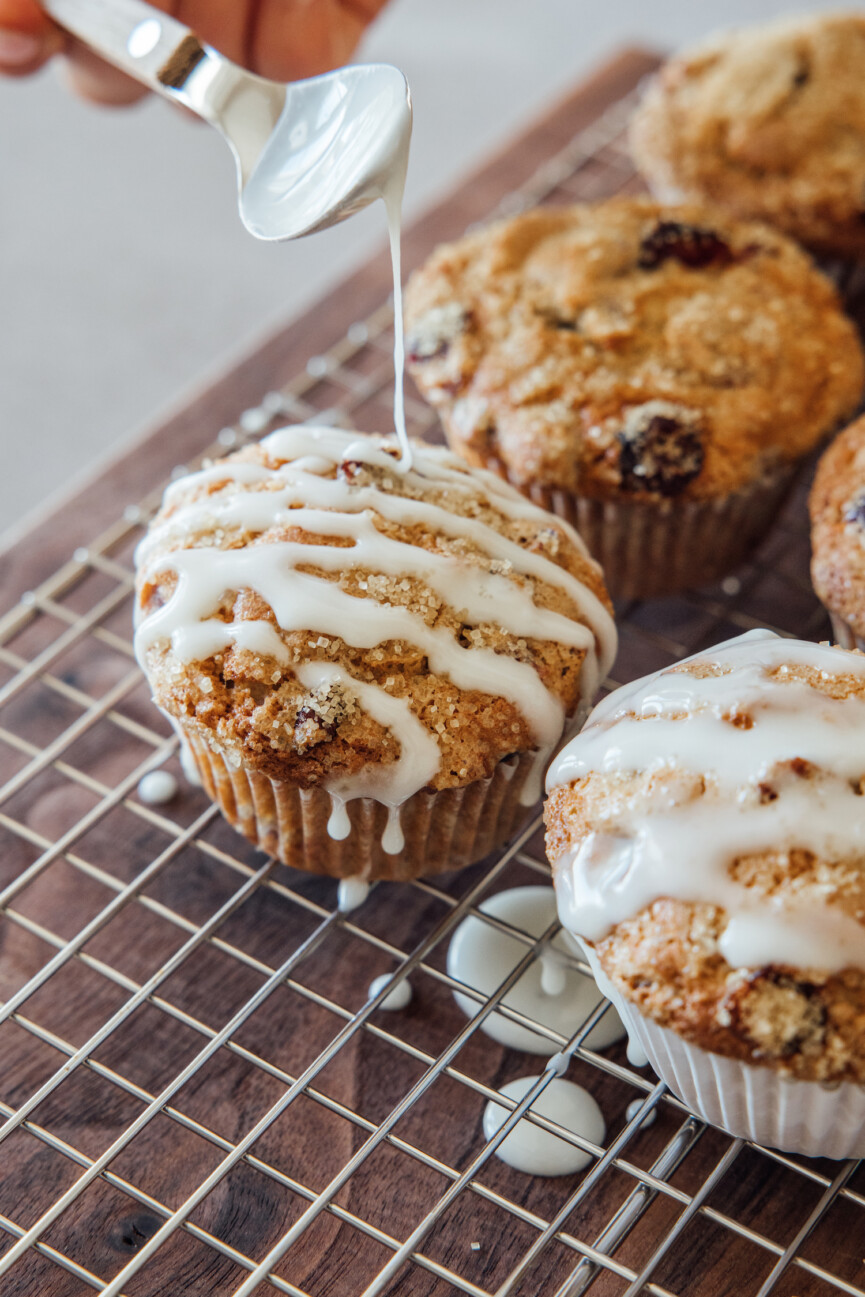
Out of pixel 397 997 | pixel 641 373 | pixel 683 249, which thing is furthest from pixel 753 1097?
pixel 683 249

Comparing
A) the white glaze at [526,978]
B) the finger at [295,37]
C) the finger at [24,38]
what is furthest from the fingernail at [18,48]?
the white glaze at [526,978]

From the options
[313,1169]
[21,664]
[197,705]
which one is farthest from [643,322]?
[313,1169]

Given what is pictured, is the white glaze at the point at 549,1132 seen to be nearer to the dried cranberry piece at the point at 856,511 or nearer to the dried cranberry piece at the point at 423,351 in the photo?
the dried cranberry piece at the point at 856,511

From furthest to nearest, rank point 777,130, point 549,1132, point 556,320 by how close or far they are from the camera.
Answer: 1. point 777,130
2. point 556,320
3. point 549,1132

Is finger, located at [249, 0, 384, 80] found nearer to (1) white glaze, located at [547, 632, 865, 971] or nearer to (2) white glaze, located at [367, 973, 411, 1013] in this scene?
(1) white glaze, located at [547, 632, 865, 971]

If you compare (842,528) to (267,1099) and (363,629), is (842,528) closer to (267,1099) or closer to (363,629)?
(363,629)

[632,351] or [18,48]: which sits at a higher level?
[18,48]

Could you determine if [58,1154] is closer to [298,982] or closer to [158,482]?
[298,982]
